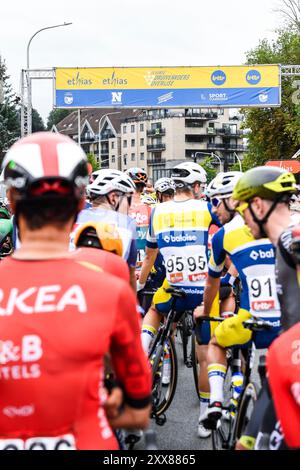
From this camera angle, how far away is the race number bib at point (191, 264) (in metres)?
6.30

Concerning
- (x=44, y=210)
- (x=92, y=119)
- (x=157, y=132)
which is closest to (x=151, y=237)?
(x=44, y=210)

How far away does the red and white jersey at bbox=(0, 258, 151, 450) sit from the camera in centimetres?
204

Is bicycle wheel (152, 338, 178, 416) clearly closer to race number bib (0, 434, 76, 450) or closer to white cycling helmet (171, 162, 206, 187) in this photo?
white cycling helmet (171, 162, 206, 187)

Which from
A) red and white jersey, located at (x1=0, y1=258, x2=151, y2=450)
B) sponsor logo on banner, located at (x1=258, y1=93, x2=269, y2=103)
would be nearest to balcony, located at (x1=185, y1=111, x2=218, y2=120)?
sponsor logo on banner, located at (x1=258, y1=93, x2=269, y2=103)

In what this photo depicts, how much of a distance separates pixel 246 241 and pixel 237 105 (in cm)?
2636

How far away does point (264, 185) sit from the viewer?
11.8 feet

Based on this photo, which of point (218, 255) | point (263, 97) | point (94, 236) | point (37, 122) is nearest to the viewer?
point (94, 236)

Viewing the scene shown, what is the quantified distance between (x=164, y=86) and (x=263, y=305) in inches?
1045

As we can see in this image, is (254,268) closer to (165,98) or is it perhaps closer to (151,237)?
(151,237)

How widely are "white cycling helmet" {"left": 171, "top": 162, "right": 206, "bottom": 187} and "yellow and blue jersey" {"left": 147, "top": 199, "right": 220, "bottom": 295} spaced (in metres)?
0.21

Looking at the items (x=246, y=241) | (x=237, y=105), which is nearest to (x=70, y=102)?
(x=237, y=105)

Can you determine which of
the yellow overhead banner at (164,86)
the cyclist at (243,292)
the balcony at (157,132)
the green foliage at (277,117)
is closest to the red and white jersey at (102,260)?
the cyclist at (243,292)
